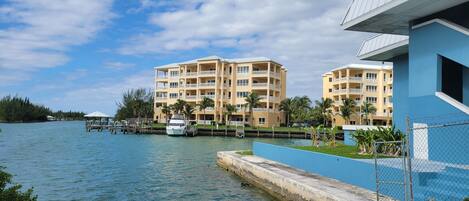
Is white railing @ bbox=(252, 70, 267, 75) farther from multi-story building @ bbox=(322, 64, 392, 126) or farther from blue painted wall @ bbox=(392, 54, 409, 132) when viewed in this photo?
blue painted wall @ bbox=(392, 54, 409, 132)

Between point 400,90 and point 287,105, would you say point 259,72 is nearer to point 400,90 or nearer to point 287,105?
point 287,105

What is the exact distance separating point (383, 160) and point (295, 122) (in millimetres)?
81651

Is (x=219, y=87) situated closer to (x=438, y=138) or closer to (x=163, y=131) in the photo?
(x=163, y=131)

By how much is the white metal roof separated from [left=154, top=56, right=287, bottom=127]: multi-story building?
5911 cm

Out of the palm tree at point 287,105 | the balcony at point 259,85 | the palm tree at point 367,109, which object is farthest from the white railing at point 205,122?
the palm tree at point 367,109

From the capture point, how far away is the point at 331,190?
13492 mm

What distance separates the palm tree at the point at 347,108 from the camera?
259ft

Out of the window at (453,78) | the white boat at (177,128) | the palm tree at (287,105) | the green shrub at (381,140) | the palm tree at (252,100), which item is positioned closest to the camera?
the window at (453,78)

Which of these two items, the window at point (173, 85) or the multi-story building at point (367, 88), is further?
the window at point (173, 85)

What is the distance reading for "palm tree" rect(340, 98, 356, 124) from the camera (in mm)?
78812

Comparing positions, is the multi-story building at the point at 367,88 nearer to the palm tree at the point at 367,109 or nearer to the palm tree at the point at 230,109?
the palm tree at the point at 367,109

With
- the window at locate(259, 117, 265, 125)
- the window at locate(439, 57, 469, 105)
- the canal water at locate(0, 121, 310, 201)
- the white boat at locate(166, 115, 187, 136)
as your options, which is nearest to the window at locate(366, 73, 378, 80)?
the window at locate(259, 117, 265, 125)

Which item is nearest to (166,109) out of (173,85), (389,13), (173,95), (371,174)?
(173,95)

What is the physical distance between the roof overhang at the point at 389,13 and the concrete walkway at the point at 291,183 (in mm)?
6169
